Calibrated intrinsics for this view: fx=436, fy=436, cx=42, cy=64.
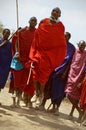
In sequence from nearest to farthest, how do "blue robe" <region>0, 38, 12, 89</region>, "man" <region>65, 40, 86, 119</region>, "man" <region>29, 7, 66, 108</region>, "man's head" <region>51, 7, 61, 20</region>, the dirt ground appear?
the dirt ground
"man's head" <region>51, 7, 61, 20</region>
"man" <region>29, 7, 66, 108</region>
"blue robe" <region>0, 38, 12, 89</region>
"man" <region>65, 40, 86, 119</region>

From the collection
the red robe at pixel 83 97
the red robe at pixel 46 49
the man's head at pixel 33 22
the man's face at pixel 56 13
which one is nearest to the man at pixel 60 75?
the red robe at pixel 83 97

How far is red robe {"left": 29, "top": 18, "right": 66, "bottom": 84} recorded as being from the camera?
1084cm

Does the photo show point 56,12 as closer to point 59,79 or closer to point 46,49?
point 46,49

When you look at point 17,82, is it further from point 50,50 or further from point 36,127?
point 36,127

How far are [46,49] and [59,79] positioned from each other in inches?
58.3

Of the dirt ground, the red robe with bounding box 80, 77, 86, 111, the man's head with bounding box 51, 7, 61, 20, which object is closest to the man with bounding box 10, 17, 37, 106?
the dirt ground

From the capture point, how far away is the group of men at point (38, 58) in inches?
428

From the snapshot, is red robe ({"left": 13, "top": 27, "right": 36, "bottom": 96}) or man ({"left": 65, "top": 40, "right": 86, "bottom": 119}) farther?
man ({"left": 65, "top": 40, "right": 86, "bottom": 119})

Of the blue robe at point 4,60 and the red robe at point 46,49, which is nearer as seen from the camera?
the red robe at point 46,49

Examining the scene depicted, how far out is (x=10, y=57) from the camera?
11898 mm

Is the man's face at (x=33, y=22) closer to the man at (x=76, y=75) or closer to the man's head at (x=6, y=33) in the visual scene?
the man's head at (x=6, y=33)

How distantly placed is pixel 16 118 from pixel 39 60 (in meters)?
1.89

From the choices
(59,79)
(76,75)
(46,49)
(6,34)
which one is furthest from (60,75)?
(6,34)

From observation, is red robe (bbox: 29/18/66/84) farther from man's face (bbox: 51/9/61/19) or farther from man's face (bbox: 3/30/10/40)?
man's face (bbox: 3/30/10/40)
